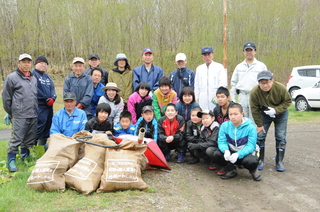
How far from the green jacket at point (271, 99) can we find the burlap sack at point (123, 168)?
2.30 m

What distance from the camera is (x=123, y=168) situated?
3811 millimetres

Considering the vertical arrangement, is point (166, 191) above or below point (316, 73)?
below

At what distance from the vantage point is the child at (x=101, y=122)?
5.19m

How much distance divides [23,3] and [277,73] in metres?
22.7

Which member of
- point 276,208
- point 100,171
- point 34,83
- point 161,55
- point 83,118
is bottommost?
point 276,208

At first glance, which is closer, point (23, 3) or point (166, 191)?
point (166, 191)

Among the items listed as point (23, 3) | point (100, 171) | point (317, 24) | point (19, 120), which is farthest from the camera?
point (317, 24)

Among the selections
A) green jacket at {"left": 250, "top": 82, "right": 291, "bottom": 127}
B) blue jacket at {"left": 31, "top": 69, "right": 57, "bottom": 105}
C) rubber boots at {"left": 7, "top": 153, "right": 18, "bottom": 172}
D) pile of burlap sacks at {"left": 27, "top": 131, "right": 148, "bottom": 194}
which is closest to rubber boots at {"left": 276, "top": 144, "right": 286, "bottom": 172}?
green jacket at {"left": 250, "top": 82, "right": 291, "bottom": 127}

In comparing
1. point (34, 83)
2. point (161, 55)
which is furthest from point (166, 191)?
point (161, 55)

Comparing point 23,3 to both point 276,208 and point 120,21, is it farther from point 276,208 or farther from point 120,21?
point 276,208

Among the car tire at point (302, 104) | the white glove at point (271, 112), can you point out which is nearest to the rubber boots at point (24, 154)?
the white glove at point (271, 112)

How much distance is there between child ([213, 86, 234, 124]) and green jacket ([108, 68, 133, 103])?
2128 millimetres

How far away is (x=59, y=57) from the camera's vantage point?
81.7 feet

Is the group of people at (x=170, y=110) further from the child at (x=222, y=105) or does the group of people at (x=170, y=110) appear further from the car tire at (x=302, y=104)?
the car tire at (x=302, y=104)
